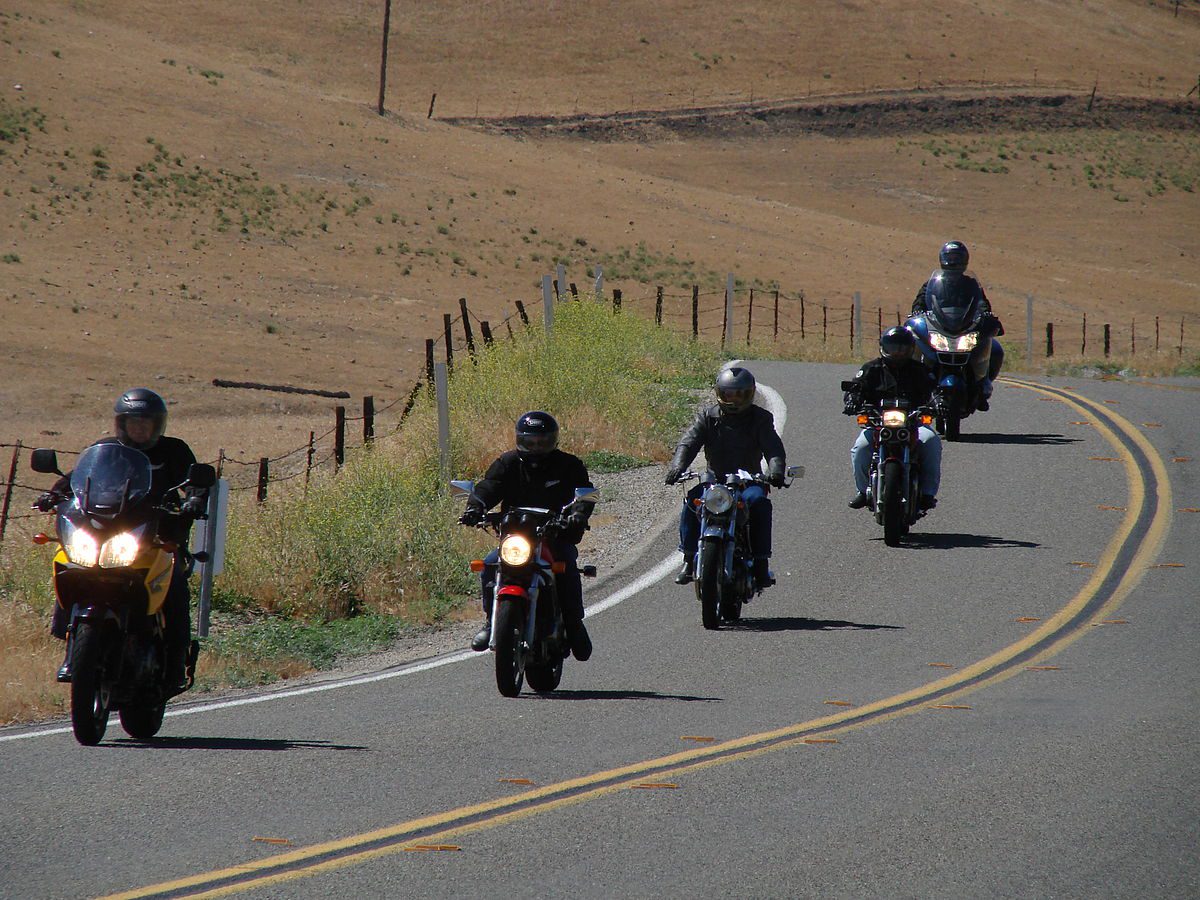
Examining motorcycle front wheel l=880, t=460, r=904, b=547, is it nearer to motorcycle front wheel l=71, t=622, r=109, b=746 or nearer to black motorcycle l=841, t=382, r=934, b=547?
black motorcycle l=841, t=382, r=934, b=547

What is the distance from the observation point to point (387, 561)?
1428cm

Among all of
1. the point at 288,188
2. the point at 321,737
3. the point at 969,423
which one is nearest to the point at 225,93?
the point at 288,188

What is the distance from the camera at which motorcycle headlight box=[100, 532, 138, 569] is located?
8.30 meters

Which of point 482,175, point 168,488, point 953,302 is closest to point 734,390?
point 168,488

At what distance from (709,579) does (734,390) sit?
1.49m

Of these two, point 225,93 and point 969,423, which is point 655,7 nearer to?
point 225,93

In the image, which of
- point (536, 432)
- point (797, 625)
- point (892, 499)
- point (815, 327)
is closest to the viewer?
point (536, 432)

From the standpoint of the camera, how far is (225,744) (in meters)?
8.64

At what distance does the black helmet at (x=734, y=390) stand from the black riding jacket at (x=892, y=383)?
3.38m

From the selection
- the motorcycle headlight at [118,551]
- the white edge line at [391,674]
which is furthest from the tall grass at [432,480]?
the motorcycle headlight at [118,551]

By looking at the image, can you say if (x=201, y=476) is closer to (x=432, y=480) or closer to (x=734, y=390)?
(x=734, y=390)

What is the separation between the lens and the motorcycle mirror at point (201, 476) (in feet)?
27.3

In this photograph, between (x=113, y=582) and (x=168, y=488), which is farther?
(x=168, y=488)

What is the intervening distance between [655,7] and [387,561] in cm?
11050
